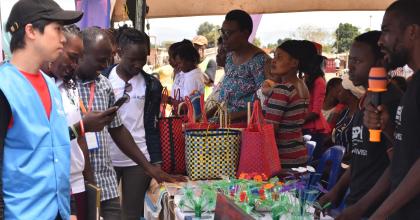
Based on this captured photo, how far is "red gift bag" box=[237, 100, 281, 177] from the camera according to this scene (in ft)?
12.3

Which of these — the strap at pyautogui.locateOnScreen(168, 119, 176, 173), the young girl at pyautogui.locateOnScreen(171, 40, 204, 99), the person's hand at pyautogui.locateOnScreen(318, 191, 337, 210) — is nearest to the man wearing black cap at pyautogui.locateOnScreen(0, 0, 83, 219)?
the person's hand at pyautogui.locateOnScreen(318, 191, 337, 210)

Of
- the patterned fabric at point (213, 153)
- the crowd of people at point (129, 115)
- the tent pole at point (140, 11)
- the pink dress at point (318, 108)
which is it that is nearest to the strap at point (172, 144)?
the crowd of people at point (129, 115)

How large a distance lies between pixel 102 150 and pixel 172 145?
2.99ft

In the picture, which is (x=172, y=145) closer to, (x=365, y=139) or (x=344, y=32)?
(x=365, y=139)

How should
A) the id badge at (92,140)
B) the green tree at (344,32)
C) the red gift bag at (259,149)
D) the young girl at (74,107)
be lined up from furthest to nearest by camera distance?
the green tree at (344,32), the red gift bag at (259,149), the id badge at (92,140), the young girl at (74,107)

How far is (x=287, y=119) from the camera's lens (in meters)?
4.00

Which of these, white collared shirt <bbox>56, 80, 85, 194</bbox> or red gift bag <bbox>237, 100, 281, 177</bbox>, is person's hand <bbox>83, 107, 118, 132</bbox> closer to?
white collared shirt <bbox>56, 80, 85, 194</bbox>

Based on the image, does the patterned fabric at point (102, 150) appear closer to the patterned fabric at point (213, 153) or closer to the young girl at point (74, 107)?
the young girl at point (74, 107)

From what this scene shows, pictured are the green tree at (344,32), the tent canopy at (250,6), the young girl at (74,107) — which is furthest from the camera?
the green tree at (344,32)

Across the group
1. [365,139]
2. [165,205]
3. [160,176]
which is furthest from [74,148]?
[365,139]

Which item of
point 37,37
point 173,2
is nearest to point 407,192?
point 37,37

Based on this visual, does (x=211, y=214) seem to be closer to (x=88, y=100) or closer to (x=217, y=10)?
(x=88, y=100)

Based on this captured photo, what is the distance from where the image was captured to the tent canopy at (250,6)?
285 inches

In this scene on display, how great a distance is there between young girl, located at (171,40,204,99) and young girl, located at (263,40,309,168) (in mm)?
2938
